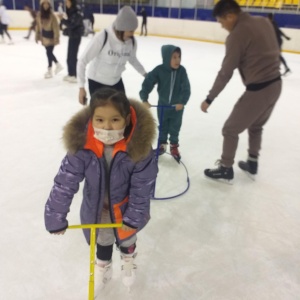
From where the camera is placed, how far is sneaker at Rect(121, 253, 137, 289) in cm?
148

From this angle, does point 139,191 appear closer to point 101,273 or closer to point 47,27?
point 101,273

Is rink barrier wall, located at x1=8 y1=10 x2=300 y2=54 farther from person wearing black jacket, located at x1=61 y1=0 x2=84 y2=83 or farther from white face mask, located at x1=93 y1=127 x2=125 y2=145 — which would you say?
white face mask, located at x1=93 y1=127 x2=125 y2=145

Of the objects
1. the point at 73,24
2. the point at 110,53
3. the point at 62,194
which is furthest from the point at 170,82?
the point at 73,24

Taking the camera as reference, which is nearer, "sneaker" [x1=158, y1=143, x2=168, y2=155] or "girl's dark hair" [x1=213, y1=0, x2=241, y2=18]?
"girl's dark hair" [x1=213, y1=0, x2=241, y2=18]

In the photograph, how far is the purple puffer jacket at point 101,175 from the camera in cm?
117

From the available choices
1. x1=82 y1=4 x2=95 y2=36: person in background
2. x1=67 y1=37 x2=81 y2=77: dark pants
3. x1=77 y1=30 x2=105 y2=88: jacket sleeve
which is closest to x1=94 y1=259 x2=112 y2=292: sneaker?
x1=77 y1=30 x2=105 y2=88: jacket sleeve

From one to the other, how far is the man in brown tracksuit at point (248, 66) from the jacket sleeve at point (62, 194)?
135 centimetres

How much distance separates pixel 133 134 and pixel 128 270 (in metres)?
0.69

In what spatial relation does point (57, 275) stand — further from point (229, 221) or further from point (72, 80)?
point (72, 80)

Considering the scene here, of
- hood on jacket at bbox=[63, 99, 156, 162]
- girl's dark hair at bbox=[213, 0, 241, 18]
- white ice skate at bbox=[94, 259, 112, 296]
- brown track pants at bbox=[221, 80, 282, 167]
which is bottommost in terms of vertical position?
white ice skate at bbox=[94, 259, 112, 296]

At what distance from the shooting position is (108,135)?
1.13 metres

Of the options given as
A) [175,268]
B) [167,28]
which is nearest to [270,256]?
[175,268]

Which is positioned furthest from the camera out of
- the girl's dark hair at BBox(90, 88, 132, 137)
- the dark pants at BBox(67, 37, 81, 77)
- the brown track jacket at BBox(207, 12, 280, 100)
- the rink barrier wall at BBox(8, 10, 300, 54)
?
the rink barrier wall at BBox(8, 10, 300, 54)

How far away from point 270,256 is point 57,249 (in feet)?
3.84
